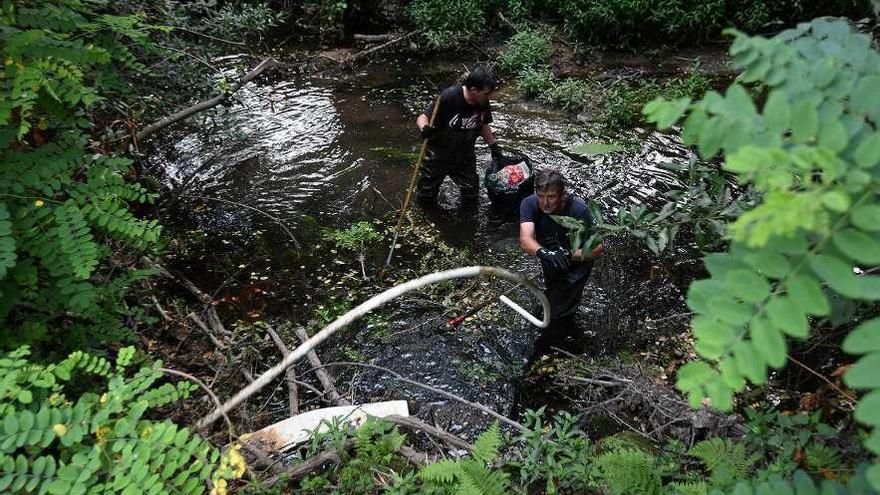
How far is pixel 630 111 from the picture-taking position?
8469 mm

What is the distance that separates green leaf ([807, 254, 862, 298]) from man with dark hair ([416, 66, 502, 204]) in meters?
5.00

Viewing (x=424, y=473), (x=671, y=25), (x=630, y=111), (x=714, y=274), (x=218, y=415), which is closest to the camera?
(x=714, y=274)

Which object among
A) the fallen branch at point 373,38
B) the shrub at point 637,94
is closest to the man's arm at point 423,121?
the shrub at point 637,94

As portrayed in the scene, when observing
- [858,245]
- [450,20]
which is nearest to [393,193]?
[450,20]

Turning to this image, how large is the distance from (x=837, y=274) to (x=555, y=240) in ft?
12.0

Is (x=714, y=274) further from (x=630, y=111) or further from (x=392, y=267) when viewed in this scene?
(x=630, y=111)

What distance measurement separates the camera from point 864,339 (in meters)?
1.02

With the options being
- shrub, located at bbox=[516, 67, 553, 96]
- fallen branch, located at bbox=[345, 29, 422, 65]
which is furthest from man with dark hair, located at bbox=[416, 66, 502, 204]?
fallen branch, located at bbox=[345, 29, 422, 65]

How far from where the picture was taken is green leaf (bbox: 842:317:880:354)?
1.00 metres

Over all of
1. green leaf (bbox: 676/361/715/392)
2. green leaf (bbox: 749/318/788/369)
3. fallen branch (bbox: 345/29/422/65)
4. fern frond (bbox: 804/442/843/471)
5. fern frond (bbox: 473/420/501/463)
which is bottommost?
fallen branch (bbox: 345/29/422/65)

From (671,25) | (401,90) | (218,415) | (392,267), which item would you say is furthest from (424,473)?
(671,25)

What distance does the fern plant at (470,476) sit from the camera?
262 cm

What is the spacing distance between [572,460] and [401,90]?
8.72 metres

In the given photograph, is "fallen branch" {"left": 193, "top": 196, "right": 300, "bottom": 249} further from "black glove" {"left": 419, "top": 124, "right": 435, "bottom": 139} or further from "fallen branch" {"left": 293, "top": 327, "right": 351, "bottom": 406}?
"black glove" {"left": 419, "top": 124, "right": 435, "bottom": 139}
